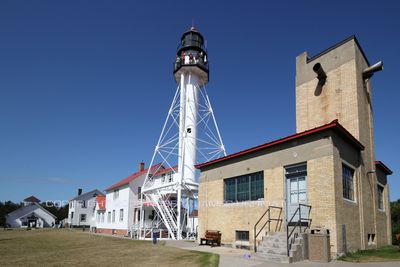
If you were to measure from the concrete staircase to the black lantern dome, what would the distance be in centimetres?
1977

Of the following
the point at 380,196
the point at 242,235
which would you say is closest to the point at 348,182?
the point at 242,235

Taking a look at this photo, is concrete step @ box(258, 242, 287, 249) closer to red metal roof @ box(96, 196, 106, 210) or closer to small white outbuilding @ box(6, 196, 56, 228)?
red metal roof @ box(96, 196, 106, 210)

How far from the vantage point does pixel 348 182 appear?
633 inches

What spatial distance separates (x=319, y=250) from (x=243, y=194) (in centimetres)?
638

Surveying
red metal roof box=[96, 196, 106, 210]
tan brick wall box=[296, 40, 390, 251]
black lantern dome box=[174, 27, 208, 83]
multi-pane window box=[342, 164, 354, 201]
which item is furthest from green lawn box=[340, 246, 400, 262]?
red metal roof box=[96, 196, 106, 210]

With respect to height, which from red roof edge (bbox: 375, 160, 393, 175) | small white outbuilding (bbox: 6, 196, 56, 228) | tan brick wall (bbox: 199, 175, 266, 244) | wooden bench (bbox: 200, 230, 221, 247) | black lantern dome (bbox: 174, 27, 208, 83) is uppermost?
black lantern dome (bbox: 174, 27, 208, 83)

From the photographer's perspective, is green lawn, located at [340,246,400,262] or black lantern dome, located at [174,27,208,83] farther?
black lantern dome, located at [174,27,208,83]

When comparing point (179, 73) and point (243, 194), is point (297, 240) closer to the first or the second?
point (243, 194)

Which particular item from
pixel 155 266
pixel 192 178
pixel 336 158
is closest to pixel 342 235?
pixel 336 158

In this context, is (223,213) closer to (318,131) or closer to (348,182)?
(348,182)

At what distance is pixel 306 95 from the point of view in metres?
20.8

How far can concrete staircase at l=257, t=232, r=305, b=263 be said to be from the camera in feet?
41.7

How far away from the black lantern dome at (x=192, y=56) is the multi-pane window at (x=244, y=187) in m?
13.9

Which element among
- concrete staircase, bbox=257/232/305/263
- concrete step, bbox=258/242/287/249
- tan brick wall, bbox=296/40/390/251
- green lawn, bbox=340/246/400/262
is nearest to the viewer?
concrete staircase, bbox=257/232/305/263
